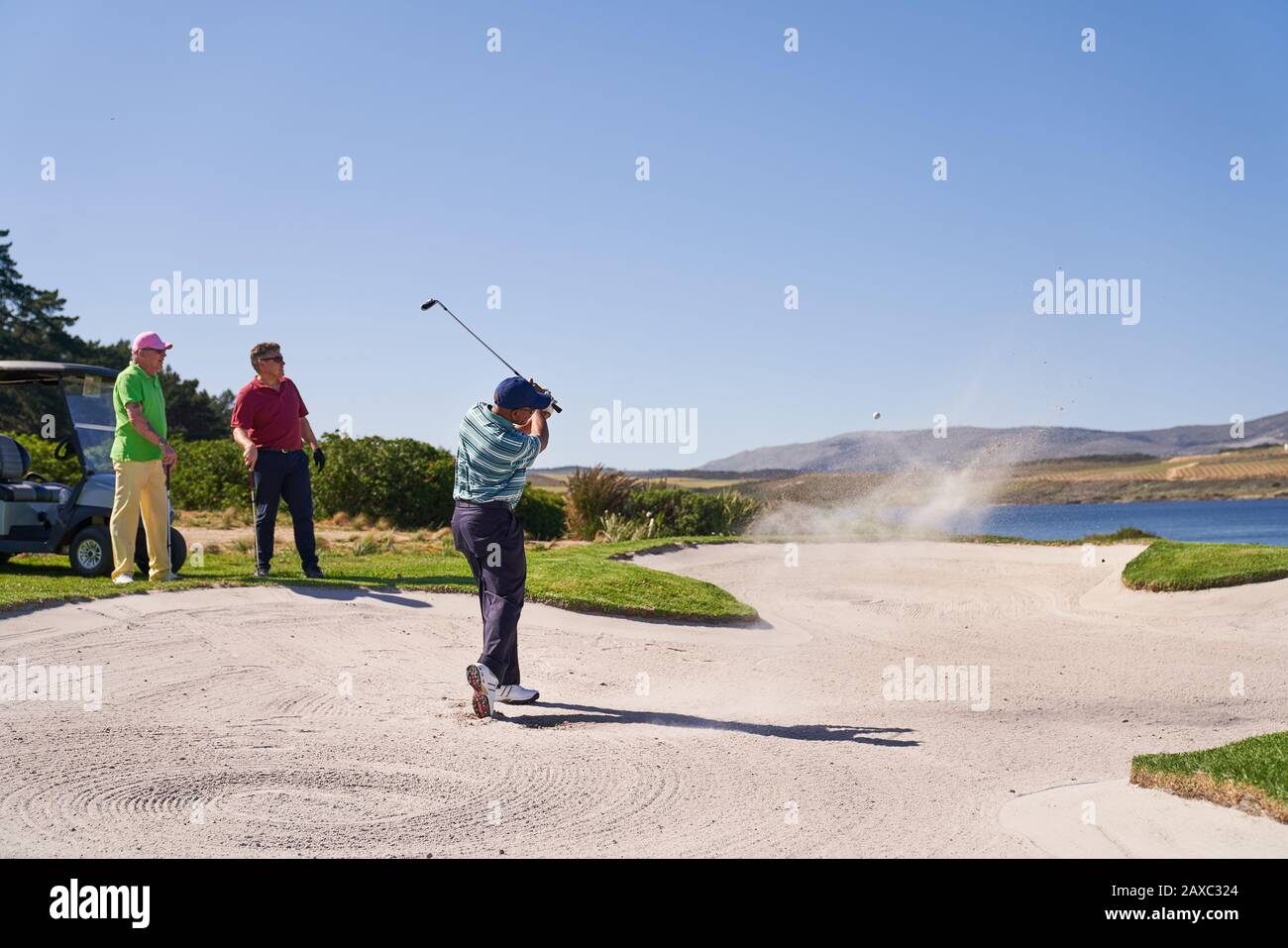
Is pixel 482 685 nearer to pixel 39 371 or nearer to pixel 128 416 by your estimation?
pixel 128 416

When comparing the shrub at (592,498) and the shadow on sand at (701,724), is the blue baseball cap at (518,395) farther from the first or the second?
the shrub at (592,498)

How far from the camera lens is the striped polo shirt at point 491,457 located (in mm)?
7453

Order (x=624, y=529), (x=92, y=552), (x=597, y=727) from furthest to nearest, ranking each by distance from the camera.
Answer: (x=624, y=529) < (x=92, y=552) < (x=597, y=727)

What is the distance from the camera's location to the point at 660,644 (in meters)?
10.8

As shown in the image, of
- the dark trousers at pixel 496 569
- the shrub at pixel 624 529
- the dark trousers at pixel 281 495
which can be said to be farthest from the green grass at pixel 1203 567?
the dark trousers at pixel 281 495

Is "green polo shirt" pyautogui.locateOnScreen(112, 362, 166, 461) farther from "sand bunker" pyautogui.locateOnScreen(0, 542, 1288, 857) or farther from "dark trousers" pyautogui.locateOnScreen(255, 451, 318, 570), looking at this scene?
"sand bunker" pyautogui.locateOnScreen(0, 542, 1288, 857)

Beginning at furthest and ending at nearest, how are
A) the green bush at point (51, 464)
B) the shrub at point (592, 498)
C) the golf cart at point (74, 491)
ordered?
the shrub at point (592, 498)
the green bush at point (51, 464)
the golf cart at point (74, 491)

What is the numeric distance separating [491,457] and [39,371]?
8.06m

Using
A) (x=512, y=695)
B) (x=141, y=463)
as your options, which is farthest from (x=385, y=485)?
(x=512, y=695)

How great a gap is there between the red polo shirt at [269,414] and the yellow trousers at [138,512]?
1012mm

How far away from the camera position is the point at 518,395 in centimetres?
759
